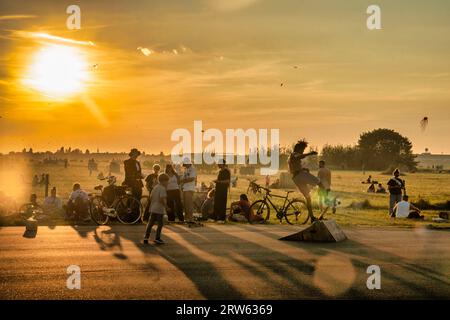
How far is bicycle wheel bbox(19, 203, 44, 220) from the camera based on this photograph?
Result: 1881cm

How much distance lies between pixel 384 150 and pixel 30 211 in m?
108

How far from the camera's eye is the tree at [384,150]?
114m

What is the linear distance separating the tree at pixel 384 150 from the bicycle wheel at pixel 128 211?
3902 inches

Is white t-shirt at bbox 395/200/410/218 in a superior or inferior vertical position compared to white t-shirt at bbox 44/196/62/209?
inferior

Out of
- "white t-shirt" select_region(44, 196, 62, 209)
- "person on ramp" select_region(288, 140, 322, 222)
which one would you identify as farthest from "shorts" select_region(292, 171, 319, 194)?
"white t-shirt" select_region(44, 196, 62, 209)

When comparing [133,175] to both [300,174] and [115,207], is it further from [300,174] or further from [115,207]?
[300,174]

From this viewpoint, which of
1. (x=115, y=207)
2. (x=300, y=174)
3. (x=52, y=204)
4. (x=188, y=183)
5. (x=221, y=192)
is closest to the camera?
(x=300, y=174)

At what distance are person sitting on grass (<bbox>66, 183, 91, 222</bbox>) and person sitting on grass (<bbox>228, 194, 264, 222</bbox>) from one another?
477 cm

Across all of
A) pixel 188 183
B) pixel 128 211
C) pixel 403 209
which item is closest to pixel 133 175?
pixel 128 211

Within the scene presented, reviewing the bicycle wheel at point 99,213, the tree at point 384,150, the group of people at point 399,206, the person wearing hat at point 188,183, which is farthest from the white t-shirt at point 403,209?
the tree at point 384,150

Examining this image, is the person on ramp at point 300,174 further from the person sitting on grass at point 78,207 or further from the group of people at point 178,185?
the person sitting on grass at point 78,207

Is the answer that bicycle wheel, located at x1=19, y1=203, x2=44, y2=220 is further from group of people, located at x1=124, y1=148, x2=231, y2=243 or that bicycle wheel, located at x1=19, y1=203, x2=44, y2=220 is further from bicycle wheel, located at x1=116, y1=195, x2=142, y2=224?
group of people, located at x1=124, y1=148, x2=231, y2=243

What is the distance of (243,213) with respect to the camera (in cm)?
1969
